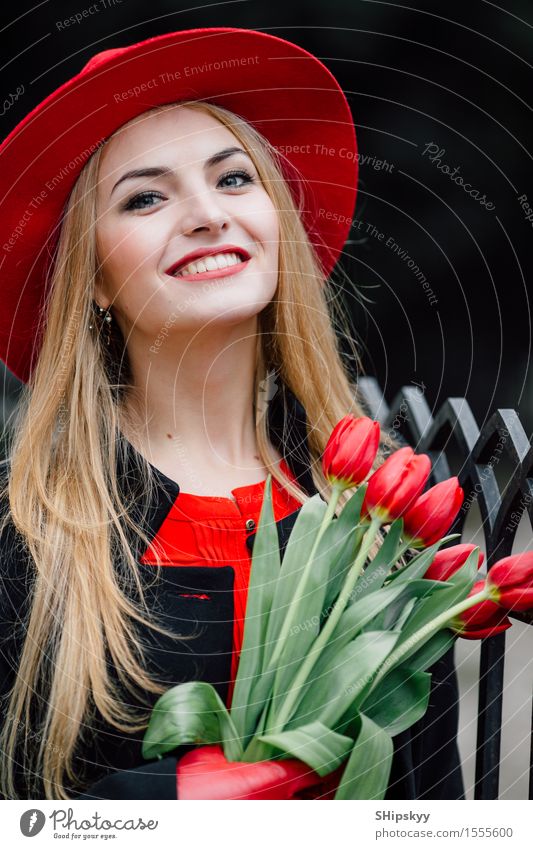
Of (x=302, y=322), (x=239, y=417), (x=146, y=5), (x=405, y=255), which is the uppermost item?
(x=146, y=5)

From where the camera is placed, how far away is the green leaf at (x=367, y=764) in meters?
0.76

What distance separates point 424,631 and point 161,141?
54 centimetres

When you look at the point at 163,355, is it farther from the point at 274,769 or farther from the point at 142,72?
the point at 274,769

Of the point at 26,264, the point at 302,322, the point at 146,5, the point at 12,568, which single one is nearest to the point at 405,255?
the point at 146,5

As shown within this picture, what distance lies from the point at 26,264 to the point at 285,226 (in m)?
0.30

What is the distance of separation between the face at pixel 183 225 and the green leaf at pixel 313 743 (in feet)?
1.32

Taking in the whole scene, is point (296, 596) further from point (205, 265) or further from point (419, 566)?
point (205, 265)

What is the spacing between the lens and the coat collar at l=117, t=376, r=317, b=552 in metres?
1.01

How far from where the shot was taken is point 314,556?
804 mm

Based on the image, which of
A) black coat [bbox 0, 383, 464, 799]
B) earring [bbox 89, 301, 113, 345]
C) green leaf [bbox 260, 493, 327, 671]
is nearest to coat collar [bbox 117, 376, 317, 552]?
black coat [bbox 0, 383, 464, 799]

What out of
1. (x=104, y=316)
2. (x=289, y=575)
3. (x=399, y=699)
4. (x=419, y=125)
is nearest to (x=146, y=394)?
(x=104, y=316)

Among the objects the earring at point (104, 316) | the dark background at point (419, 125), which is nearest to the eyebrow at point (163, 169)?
the earring at point (104, 316)

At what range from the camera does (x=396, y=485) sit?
0.78 meters

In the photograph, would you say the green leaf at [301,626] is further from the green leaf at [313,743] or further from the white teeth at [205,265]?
the white teeth at [205,265]
